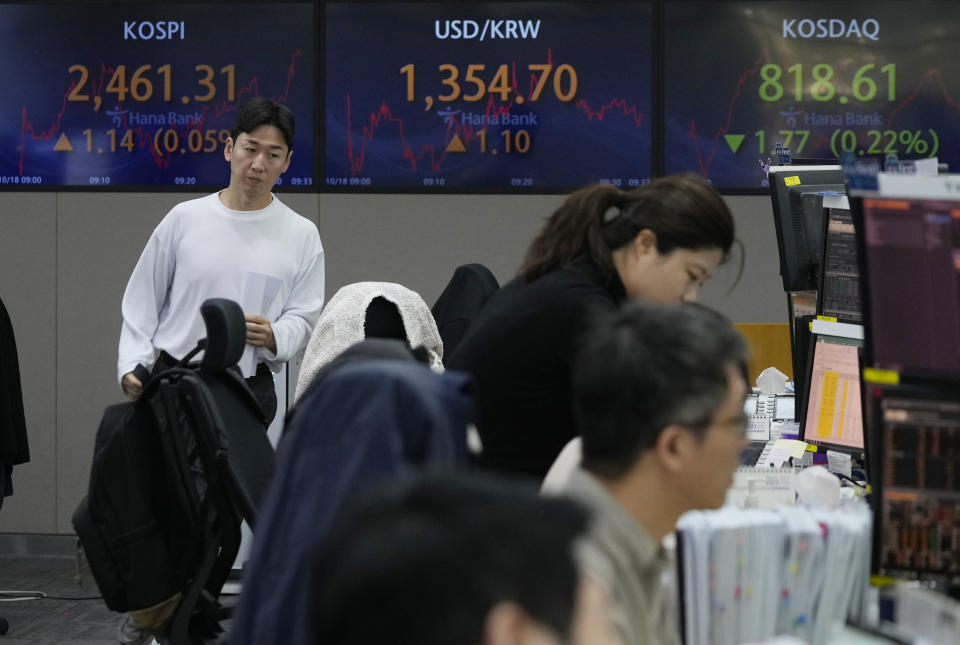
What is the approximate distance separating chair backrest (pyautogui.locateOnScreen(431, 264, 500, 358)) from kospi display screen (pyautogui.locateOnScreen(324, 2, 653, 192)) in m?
1.53

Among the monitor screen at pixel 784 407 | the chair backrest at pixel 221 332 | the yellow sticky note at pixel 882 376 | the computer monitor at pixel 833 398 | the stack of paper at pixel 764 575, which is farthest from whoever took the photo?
the monitor screen at pixel 784 407

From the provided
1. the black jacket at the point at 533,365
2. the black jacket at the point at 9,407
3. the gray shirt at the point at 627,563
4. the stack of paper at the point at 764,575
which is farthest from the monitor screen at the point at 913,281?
the black jacket at the point at 9,407

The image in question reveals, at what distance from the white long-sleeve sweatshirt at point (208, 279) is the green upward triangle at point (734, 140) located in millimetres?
2220

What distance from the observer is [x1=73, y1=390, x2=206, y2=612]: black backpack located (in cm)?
249

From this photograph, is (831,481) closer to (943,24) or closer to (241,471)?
(241,471)

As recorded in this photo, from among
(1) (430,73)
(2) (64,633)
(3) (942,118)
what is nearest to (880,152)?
(3) (942,118)

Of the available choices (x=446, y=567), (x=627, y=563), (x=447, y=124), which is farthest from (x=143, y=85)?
(x=446, y=567)

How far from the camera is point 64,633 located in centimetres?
410

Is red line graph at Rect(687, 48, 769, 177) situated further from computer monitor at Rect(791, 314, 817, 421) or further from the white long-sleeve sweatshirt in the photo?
the white long-sleeve sweatshirt

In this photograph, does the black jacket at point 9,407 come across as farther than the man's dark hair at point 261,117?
Yes

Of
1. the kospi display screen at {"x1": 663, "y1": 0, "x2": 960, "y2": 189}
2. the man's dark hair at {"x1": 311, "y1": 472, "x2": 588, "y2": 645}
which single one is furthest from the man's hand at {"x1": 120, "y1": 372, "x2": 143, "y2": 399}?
the kospi display screen at {"x1": 663, "y1": 0, "x2": 960, "y2": 189}

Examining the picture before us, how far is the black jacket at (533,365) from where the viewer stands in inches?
84.4

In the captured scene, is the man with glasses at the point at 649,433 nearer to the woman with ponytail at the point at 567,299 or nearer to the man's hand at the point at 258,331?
the woman with ponytail at the point at 567,299

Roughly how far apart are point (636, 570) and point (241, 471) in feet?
4.08
